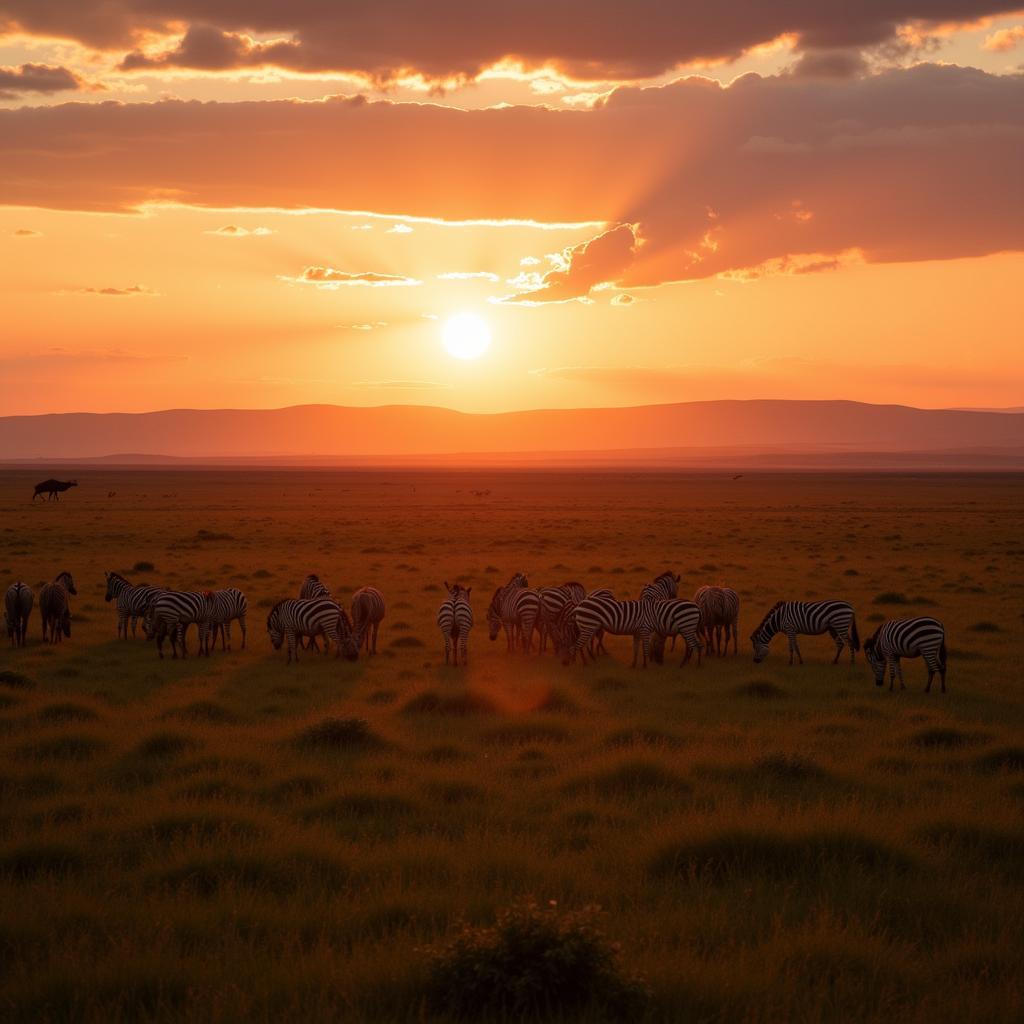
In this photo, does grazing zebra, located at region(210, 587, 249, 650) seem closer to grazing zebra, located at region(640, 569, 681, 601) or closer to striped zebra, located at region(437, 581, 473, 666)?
striped zebra, located at region(437, 581, 473, 666)

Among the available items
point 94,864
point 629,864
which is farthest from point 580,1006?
point 94,864

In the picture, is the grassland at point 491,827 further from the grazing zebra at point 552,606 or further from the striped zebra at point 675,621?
the grazing zebra at point 552,606

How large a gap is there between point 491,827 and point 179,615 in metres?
14.6

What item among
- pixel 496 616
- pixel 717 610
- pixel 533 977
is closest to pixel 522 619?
pixel 496 616

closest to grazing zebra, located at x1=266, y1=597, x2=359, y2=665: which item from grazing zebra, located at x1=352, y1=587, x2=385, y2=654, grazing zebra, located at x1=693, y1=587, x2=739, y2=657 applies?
grazing zebra, located at x1=352, y1=587, x2=385, y2=654

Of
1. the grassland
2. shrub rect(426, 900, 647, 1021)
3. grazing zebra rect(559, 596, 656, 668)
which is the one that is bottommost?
the grassland

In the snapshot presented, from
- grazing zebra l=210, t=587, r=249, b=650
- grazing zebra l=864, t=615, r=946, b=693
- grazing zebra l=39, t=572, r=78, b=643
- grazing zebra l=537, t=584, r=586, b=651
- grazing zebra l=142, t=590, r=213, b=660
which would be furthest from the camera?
grazing zebra l=39, t=572, r=78, b=643

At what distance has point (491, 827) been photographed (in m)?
11.2

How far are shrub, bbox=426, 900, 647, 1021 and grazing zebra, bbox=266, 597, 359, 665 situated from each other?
16235mm

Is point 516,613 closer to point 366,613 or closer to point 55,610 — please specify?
point 366,613

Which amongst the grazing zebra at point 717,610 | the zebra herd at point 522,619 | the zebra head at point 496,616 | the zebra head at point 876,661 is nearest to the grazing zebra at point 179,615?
the zebra herd at point 522,619

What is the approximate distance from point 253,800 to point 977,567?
39198 mm

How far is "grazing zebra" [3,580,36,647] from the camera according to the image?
81.1 ft

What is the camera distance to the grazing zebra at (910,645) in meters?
19.3
